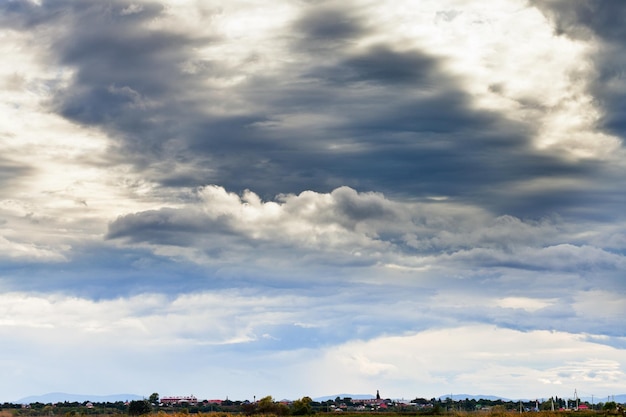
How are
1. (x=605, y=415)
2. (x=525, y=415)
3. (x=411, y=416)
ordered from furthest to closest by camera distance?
1. (x=411, y=416)
2. (x=525, y=415)
3. (x=605, y=415)

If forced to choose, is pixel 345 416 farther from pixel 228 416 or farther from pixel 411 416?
pixel 228 416

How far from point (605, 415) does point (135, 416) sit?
323 ft

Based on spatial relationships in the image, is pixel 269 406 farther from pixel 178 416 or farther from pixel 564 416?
pixel 564 416

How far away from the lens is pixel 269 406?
18450 centimetres

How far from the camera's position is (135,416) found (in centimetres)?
19188

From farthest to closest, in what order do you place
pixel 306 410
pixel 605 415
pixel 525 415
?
pixel 306 410, pixel 525 415, pixel 605 415

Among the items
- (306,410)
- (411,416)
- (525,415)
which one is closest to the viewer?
(525,415)

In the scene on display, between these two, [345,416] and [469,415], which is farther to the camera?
[345,416]

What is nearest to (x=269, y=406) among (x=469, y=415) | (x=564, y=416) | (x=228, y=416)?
(x=228, y=416)

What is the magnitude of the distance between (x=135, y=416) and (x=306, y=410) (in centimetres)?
3823

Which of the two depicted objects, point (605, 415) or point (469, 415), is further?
point (469, 415)

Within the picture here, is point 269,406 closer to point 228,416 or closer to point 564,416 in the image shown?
point 228,416

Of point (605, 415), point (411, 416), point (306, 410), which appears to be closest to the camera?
point (605, 415)

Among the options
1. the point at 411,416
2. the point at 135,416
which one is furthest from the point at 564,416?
the point at 135,416
